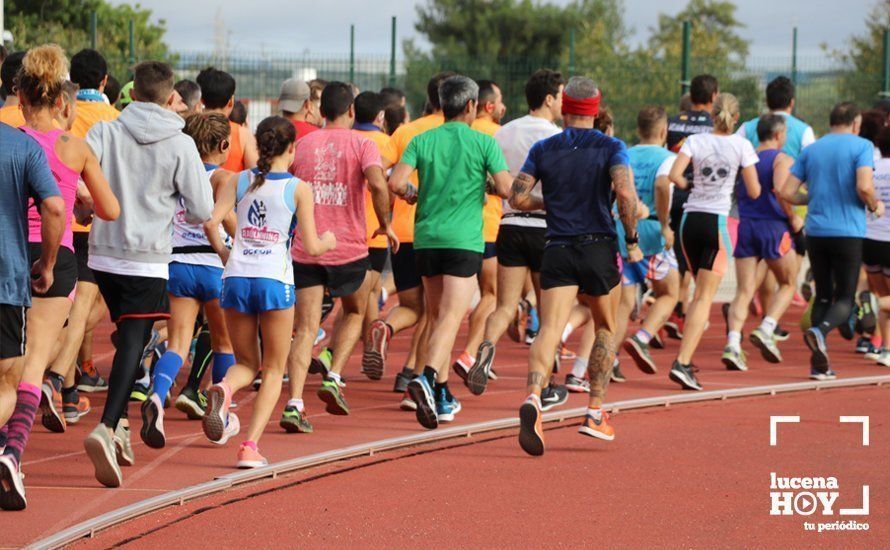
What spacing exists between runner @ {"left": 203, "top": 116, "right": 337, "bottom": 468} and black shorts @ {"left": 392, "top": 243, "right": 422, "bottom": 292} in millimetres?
2775

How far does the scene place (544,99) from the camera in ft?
35.9

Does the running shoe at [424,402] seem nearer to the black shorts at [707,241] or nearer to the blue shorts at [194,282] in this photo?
the blue shorts at [194,282]

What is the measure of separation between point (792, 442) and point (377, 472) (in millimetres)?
2648

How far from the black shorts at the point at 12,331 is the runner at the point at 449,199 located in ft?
10.7

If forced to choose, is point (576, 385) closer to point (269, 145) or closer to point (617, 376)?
point (617, 376)

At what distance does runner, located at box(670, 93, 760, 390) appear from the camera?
11.9 metres

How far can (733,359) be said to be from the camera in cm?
1280

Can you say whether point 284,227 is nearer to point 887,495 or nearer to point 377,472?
point 377,472

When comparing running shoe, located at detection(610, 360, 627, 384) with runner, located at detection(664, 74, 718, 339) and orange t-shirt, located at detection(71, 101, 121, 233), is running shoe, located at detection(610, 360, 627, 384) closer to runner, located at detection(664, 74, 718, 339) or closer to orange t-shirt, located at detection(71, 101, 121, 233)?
runner, located at detection(664, 74, 718, 339)

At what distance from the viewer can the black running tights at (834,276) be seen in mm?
12406

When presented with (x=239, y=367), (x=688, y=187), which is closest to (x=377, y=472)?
(x=239, y=367)

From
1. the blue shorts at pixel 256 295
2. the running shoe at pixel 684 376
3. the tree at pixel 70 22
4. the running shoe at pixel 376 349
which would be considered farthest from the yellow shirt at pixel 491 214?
the tree at pixel 70 22

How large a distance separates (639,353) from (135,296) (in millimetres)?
4709

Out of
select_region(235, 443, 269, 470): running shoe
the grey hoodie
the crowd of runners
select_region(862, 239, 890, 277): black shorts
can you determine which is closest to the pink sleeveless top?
the crowd of runners
